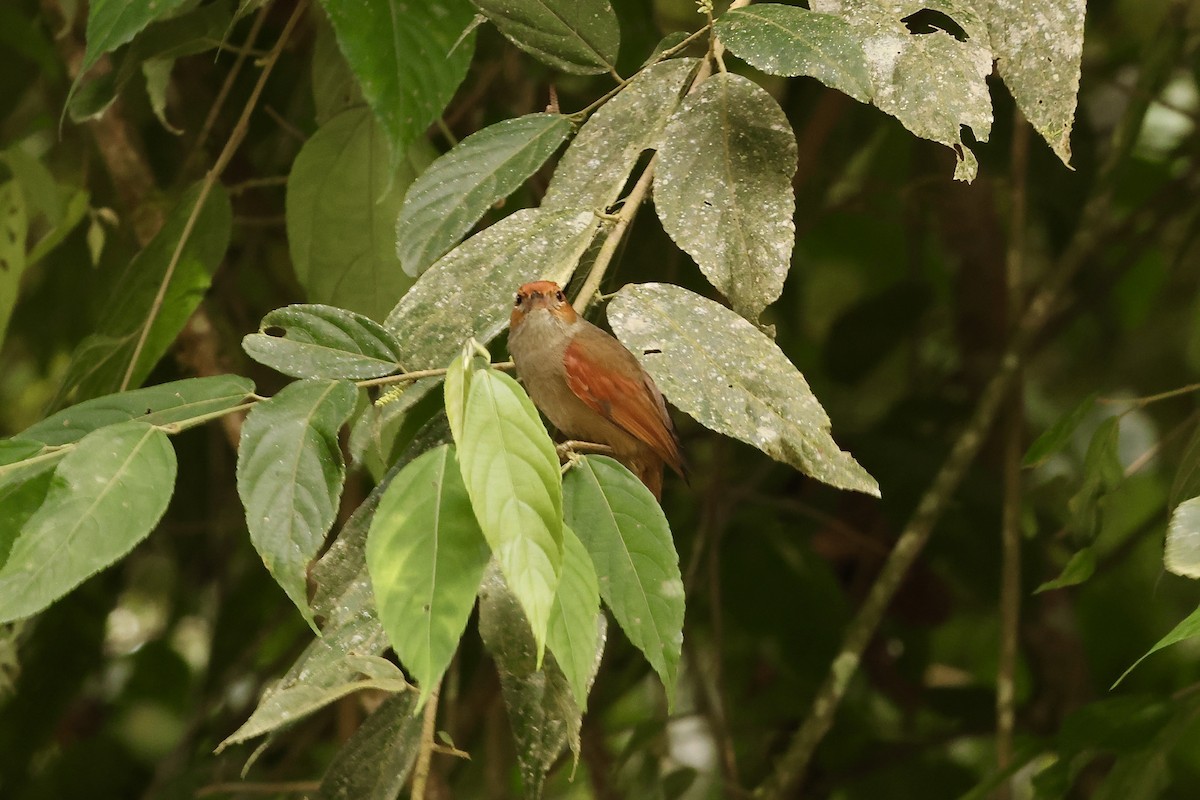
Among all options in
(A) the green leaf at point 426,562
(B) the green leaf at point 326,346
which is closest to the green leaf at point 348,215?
(B) the green leaf at point 326,346

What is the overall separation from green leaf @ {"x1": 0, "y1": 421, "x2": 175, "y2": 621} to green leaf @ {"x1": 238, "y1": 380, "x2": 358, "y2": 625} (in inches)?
2.4

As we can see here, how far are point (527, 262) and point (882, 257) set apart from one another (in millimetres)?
2105

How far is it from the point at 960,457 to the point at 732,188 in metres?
1.02

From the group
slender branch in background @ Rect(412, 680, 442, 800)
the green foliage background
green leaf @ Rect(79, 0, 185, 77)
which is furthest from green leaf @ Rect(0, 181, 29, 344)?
slender branch in background @ Rect(412, 680, 442, 800)

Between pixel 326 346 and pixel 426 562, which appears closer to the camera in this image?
pixel 426 562

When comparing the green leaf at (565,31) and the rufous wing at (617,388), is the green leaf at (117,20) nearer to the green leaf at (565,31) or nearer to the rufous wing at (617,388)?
the green leaf at (565,31)

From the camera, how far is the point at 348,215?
4.45 feet

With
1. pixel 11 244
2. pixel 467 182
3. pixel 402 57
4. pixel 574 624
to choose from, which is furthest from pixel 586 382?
pixel 11 244

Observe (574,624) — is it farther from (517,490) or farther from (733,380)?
(733,380)

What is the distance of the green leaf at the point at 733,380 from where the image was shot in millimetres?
862

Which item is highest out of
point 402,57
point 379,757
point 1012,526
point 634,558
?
point 402,57

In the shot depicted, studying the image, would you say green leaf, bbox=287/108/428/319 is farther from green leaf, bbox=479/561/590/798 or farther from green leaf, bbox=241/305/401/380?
green leaf, bbox=479/561/590/798

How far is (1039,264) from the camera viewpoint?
3494 millimetres

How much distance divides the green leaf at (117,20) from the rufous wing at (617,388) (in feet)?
1.51
